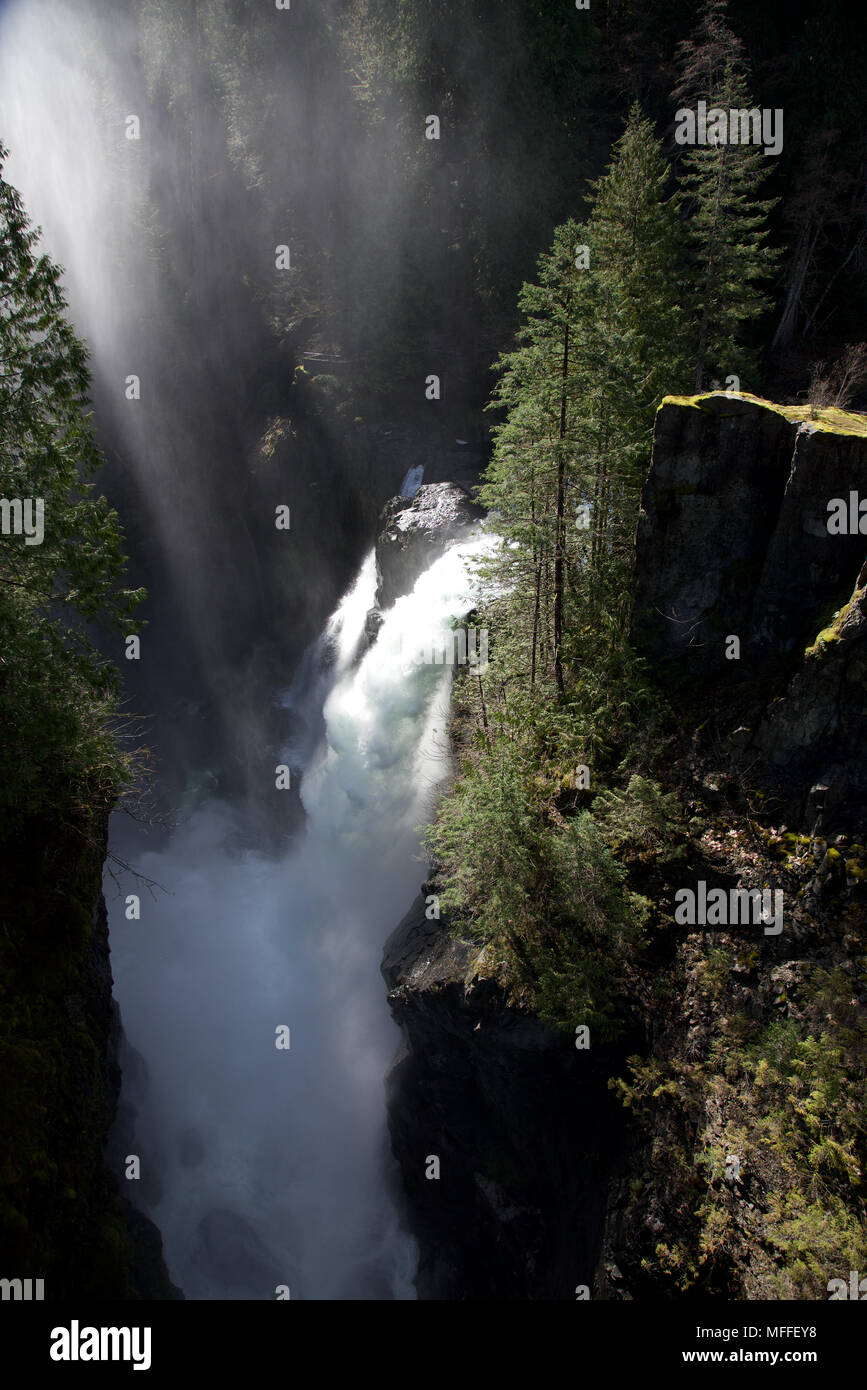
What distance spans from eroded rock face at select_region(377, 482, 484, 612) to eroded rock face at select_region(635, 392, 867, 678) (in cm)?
1107

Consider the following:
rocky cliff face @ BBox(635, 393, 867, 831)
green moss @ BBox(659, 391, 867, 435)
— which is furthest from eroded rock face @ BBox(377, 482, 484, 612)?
green moss @ BBox(659, 391, 867, 435)

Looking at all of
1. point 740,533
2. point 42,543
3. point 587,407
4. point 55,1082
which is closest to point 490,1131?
point 55,1082

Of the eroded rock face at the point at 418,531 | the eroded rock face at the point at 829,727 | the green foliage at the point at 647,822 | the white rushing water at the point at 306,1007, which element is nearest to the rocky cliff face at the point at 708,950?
the eroded rock face at the point at 829,727

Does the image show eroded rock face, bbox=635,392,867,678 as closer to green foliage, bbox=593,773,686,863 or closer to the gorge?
the gorge

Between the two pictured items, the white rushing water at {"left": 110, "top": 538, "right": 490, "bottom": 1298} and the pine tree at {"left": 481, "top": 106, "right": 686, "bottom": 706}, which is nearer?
the pine tree at {"left": 481, "top": 106, "right": 686, "bottom": 706}

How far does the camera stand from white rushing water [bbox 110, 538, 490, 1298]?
16.6 meters

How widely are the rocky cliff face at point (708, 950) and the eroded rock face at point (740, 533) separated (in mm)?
33

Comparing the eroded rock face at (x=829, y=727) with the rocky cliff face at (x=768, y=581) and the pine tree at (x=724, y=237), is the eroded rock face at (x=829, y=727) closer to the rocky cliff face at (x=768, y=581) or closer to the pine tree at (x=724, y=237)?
the rocky cliff face at (x=768, y=581)

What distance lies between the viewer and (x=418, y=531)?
23.3 metres

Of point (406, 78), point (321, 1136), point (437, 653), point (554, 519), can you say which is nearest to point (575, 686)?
point (554, 519)

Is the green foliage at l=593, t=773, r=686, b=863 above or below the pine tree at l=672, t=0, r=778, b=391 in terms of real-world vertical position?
below

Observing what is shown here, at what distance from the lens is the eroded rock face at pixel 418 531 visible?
22.7m

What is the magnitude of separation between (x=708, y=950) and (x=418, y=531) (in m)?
17.3

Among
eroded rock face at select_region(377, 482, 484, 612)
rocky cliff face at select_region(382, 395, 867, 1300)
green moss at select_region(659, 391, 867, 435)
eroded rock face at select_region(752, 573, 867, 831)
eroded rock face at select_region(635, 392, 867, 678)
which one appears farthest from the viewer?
eroded rock face at select_region(377, 482, 484, 612)
